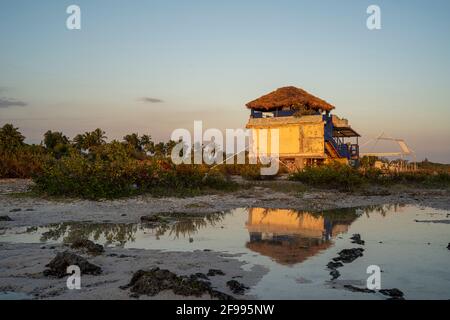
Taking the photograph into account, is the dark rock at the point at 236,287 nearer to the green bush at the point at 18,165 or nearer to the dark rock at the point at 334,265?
the dark rock at the point at 334,265

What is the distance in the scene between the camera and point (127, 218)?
12.9 meters

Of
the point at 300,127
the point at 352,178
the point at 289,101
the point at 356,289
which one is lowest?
the point at 356,289

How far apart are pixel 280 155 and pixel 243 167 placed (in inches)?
190

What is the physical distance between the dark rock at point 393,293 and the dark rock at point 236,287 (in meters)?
1.75

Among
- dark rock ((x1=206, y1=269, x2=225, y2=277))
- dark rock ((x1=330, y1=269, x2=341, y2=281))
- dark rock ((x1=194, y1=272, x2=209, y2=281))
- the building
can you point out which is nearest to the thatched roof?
the building

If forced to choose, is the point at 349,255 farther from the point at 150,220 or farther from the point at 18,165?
the point at 18,165

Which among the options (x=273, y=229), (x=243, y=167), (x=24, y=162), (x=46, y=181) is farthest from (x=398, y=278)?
(x=243, y=167)

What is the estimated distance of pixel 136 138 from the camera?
177 feet

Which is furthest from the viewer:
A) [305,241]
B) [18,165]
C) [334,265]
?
[18,165]

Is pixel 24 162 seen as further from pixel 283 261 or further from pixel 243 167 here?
pixel 283 261

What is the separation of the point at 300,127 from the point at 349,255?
25.3 meters

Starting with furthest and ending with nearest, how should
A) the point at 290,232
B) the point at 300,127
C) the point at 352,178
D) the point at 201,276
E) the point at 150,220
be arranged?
the point at 300,127
the point at 352,178
the point at 150,220
the point at 290,232
the point at 201,276

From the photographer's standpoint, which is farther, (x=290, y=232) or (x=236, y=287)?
(x=290, y=232)

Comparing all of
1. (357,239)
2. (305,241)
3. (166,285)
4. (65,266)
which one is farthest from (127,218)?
(166,285)
